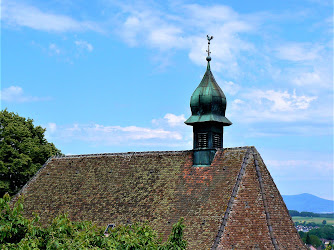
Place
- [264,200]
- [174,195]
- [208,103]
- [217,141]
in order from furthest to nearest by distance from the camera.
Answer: [217,141], [208,103], [174,195], [264,200]

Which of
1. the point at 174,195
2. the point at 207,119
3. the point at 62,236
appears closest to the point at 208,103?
the point at 207,119

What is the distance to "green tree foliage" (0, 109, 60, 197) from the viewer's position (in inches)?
1768

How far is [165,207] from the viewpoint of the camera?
1170 inches

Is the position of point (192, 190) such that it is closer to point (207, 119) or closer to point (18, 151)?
point (207, 119)

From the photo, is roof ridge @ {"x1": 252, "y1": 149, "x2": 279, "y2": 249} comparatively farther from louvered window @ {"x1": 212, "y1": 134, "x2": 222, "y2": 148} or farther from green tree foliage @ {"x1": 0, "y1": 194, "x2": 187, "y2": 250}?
green tree foliage @ {"x1": 0, "y1": 194, "x2": 187, "y2": 250}

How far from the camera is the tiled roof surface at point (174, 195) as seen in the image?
26438mm

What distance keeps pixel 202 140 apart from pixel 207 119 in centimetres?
139

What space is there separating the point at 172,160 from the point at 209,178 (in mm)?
3895

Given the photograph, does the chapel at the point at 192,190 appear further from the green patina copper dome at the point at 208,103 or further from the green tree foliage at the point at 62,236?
the green tree foliage at the point at 62,236

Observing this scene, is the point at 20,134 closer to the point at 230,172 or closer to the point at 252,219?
the point at 230,172

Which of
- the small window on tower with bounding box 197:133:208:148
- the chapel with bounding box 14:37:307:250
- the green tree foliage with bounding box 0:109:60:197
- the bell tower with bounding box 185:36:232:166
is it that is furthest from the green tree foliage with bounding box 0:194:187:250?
the green tree foliage with bounding box 0:109:60:197

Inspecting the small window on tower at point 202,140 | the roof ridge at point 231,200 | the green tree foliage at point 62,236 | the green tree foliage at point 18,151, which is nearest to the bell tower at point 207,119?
the small window on tower at point 202,140

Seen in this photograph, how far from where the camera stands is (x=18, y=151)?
46.1 m

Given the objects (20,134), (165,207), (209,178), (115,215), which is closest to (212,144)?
(209,178)
